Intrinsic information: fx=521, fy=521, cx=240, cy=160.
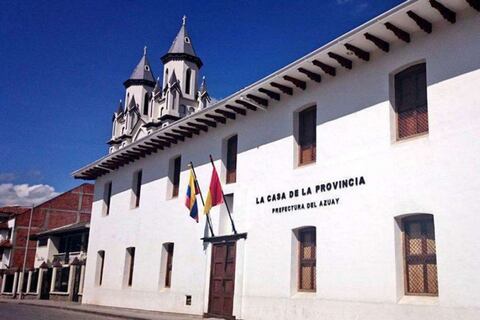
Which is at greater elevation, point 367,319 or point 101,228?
point 101,228

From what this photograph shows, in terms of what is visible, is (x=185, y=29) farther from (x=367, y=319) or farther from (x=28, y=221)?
(x=367, y=319)

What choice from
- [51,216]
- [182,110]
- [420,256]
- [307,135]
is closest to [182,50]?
[182,110]

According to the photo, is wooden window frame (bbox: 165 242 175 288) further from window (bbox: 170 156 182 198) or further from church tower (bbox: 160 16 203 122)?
church tower (bbox: 160 16 203 122)

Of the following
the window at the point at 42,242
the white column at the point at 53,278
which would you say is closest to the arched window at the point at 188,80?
the window at the point at 42,242

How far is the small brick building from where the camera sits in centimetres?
4944

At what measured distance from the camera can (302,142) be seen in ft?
49.5

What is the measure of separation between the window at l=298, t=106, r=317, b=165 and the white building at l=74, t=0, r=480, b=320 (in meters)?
0.05

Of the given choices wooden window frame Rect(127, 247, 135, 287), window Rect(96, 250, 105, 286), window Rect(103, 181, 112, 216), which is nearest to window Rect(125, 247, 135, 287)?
wooden window frame Rect(127, 247, 135, 287)

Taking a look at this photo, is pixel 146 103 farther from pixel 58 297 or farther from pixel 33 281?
pixel 58 297

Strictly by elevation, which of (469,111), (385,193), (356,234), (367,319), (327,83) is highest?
(327,83)

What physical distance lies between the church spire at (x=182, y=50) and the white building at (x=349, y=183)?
138ft

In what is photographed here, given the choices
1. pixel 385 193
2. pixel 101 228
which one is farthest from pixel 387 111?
pixel 101 228

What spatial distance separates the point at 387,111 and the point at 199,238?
8825 millimetres

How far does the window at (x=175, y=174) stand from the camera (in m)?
21.2
